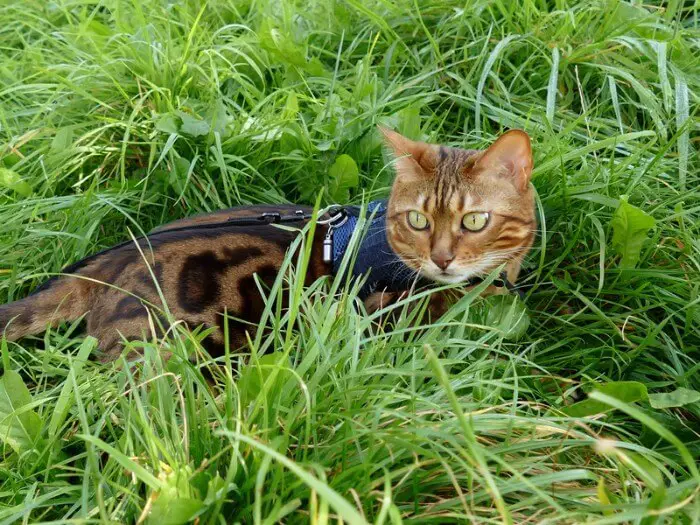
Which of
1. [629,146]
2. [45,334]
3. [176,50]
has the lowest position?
[45,334]

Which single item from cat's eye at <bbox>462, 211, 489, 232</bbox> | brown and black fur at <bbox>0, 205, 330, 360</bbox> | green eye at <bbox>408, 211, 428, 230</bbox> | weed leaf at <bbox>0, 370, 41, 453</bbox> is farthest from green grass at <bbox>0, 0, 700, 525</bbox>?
green eye at <bbox>408, 211, 428, 230</bbox>

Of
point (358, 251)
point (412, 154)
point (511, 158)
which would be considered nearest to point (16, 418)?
point (358, 251)

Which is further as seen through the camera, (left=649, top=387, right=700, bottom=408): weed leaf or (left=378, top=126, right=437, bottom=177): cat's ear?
(left=378, top=126, right=437, bottom=177): cat's ear

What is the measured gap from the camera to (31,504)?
162cm

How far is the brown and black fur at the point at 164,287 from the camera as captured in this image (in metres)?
Result: 2.26

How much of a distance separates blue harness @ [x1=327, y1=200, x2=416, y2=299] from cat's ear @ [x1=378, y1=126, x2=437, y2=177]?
0.17 m

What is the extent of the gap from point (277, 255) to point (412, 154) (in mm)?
564

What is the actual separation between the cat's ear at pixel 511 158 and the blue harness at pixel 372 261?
1.33 ft

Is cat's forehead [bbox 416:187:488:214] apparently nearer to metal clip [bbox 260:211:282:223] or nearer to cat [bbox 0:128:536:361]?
cat [bbox 0:128:536:361]

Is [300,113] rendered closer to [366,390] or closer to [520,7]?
[520,7]

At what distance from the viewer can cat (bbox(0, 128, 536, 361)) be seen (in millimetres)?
2311

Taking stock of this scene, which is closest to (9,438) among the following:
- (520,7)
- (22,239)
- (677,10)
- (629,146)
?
(22,239)

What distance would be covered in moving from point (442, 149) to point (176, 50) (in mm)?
1391

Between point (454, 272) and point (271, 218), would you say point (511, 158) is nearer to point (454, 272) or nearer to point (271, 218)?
point (454, 272)
